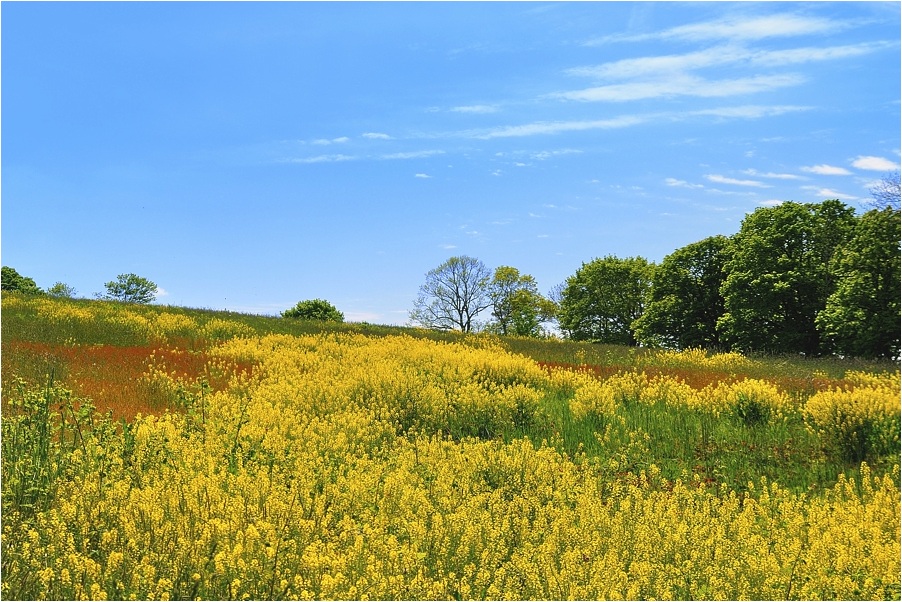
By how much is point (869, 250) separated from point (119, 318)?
2711cm

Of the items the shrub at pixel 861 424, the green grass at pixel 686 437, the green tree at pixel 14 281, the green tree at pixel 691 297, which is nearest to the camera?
the green grass at pixel 686 437

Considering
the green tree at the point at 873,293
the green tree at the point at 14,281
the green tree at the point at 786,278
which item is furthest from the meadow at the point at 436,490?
the green tree at the point at 14,281

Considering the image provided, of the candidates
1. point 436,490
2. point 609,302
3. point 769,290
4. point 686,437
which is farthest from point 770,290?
point 436,490

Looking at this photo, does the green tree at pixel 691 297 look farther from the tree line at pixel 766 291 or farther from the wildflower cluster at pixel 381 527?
the wildflower cluster at pixel 381 527

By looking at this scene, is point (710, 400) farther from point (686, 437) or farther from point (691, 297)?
point (691, 297)

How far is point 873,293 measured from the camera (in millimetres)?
23969

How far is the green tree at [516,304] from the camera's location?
54.2 m

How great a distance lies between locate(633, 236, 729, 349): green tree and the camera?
37875 millimetres

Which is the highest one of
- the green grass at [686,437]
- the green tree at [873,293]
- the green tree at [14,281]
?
the green tree at [14,281]

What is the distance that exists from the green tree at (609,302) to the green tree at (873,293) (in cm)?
2197

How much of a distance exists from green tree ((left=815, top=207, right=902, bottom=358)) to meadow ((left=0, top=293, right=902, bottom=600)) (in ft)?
41.0

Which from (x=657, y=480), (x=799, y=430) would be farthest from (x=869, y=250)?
(x=657, y=480)

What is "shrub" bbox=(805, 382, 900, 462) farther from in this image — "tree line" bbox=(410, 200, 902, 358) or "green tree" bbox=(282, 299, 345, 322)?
"green tree" bbox=(282, 299, 345, 322)

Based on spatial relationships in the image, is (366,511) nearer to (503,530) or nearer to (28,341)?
(503,530)
